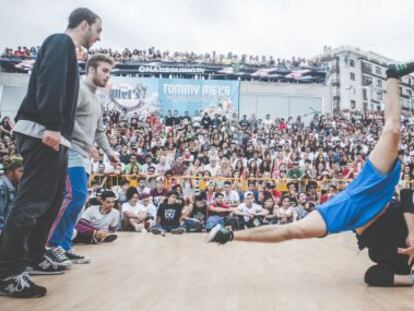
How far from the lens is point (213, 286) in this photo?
85.2 inches

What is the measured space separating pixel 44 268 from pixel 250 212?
5976 mm

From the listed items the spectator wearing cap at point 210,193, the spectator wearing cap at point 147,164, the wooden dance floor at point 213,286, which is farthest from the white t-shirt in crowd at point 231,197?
the wooden dance floor at point 213,286

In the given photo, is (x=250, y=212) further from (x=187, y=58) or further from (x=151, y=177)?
(x=187, y=58)

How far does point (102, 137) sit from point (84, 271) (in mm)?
1198

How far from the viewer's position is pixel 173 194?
24.6 ft

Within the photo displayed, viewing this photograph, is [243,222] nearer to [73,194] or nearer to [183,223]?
[183,223]

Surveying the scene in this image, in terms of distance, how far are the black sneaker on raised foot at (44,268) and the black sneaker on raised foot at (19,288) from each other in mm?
561

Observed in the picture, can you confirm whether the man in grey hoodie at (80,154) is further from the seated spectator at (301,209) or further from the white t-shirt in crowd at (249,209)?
the seated spectator at (301,209)

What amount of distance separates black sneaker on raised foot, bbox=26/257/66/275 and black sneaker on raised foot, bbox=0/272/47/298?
1.84ft

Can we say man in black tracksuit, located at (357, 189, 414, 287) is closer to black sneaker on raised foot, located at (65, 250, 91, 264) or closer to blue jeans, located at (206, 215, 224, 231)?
black sneaker on raised foot, located at (65, 250, 91, 264)

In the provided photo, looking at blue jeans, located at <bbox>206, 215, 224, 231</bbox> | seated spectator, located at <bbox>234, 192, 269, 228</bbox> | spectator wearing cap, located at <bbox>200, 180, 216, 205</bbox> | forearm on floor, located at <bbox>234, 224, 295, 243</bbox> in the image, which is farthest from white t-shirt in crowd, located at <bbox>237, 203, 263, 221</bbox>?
forearm on floor, located at <bbox>234, 224, 295, 243</bbox>

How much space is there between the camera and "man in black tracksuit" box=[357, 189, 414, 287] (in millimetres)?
2336

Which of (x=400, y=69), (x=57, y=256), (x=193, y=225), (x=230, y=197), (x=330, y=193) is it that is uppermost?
(x=400, y=69)

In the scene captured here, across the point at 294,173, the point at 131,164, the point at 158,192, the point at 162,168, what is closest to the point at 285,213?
the point at 294,173
